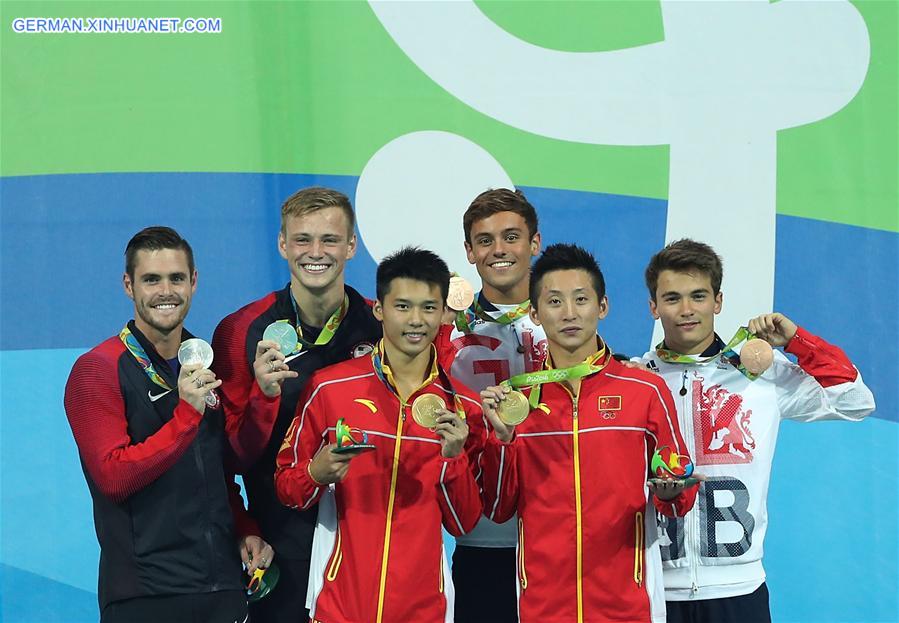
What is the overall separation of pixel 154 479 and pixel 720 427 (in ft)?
5.02

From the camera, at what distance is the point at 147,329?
8.64 ft

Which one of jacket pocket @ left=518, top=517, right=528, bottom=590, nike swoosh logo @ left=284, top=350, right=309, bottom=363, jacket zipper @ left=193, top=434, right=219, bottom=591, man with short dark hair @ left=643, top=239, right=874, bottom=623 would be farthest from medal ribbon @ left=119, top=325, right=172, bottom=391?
man with short dark hair @ left=643, top=239, right=874, bottom=623

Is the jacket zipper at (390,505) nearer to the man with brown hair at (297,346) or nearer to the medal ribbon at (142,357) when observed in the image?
the man with brown hair at (297,346)

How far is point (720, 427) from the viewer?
2824mm

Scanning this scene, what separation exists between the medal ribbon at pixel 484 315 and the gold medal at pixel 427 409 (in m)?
0.52

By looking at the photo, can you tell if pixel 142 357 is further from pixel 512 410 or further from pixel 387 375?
pixel 512 410

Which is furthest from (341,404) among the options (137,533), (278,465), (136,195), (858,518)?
(858,518)

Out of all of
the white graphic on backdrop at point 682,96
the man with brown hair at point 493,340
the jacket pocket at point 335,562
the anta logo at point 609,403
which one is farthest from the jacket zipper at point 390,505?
the white graphic on backdrop at point 682,96

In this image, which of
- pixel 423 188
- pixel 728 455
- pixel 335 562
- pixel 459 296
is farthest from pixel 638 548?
pixel 423 188

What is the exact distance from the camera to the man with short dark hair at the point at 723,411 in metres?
2.79

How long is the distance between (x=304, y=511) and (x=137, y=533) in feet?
1.50

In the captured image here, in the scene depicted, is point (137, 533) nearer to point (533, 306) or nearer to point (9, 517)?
point (533, 306)

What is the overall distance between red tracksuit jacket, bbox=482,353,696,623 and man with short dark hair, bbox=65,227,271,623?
2.31 ft

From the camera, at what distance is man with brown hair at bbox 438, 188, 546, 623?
114 inches
